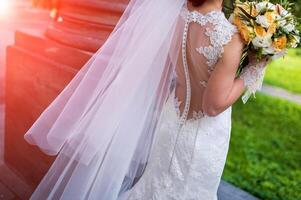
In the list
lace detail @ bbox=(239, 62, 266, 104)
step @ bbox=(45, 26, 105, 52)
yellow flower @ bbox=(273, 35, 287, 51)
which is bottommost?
step @ bbox=(45, 26, 105, 52)

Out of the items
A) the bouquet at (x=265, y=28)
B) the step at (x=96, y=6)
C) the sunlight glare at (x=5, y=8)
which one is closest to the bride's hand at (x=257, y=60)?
the bouquet at (x=265, y=28)

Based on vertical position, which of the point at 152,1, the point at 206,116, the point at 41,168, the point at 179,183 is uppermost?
the point at 152,1

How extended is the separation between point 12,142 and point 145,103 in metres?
2.21

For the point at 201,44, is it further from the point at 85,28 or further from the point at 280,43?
the point at 85,28

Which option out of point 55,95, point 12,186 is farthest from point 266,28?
point 12,186

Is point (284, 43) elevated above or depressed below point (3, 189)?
above

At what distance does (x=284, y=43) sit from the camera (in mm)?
1951

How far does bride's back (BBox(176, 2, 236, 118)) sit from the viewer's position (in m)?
2.00

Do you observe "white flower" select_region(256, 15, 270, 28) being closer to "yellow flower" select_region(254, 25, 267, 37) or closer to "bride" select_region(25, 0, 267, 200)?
"yellow flower" select_region(254, 25, 267, 37)

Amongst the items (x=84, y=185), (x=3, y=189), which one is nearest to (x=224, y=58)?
(x=84, y=185)

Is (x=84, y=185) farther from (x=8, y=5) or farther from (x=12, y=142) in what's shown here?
(x=8, y=5)

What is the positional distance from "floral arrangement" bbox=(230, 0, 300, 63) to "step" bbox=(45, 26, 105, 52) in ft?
5.25

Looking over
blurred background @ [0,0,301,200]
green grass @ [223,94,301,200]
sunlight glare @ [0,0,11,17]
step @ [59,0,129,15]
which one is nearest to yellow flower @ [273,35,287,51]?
blurred background @ [0,0,301,200]

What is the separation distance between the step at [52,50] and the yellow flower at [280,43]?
172 cm
